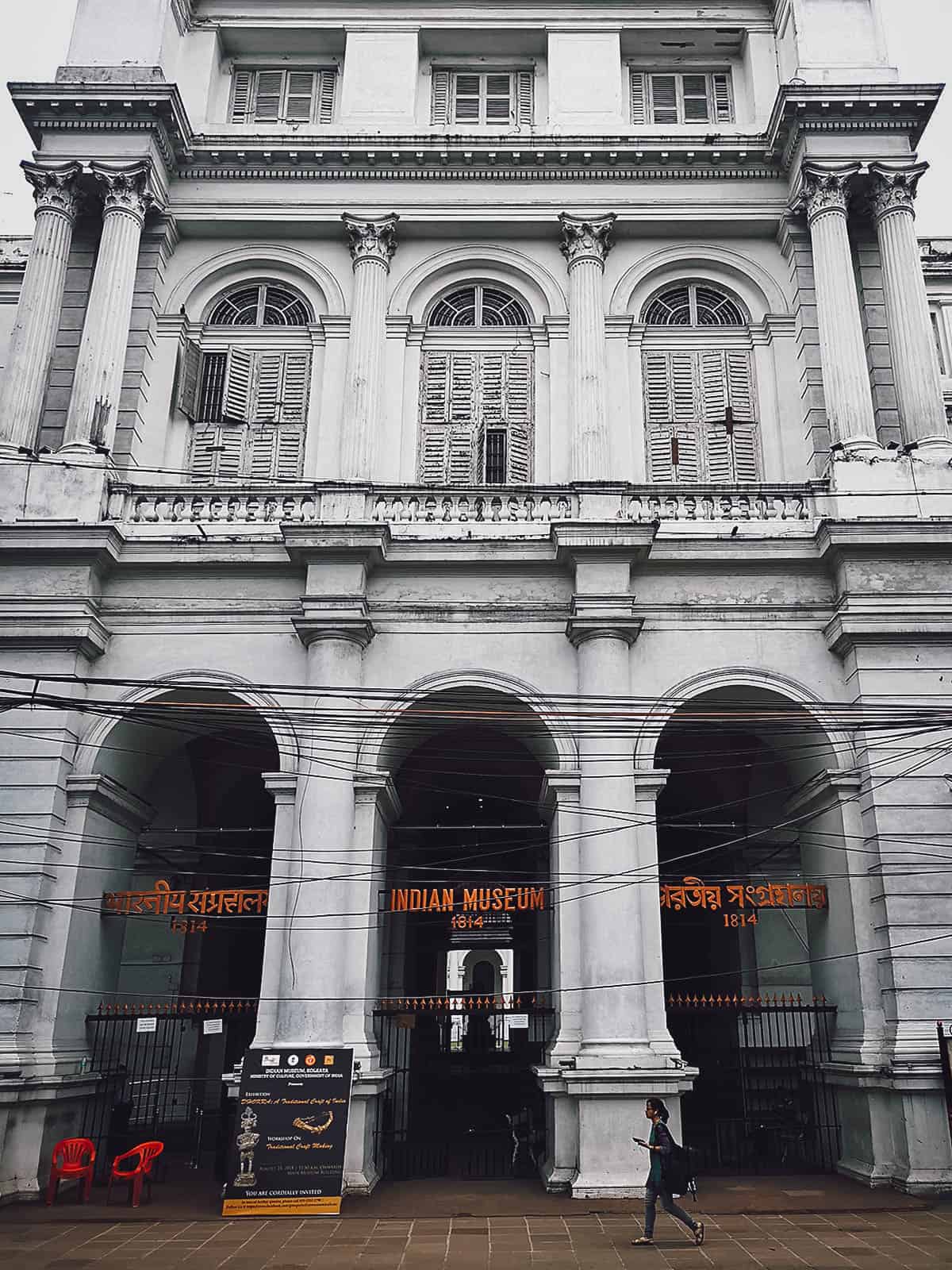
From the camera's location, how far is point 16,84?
1988cm

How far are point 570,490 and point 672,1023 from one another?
Answer: 10.8 m

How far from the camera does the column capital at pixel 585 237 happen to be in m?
20.2

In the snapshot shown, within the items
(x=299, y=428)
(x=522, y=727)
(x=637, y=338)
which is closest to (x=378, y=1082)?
(x=522, y=727)

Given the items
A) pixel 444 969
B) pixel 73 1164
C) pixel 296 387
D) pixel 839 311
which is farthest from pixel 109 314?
pixel 444 969

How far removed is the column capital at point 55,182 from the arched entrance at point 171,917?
950 centimetres

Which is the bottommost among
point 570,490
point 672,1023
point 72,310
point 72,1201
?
point 72,1201

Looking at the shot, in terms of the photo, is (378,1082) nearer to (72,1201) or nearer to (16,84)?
(72,1201)

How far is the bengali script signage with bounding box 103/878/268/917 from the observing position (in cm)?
1631

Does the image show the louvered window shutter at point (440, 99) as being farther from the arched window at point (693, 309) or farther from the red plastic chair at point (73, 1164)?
the red plastic chair at point (73, 1164)

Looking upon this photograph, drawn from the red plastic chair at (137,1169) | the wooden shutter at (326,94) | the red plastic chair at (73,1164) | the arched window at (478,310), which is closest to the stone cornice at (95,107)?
the wooden shutter at (326,94)

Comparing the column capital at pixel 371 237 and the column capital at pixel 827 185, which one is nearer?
the column capital at pixel 827 185

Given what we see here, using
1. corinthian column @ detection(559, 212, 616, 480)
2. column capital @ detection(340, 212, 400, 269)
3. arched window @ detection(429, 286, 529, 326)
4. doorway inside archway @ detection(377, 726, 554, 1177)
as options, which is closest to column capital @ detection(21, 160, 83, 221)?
column capital @ detection(340, 212, 400, 269)

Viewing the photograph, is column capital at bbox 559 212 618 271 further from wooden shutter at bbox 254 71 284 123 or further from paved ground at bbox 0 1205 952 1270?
paved ground at bbox 0 1205 952 1270

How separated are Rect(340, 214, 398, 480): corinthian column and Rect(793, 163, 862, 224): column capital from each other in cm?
766
